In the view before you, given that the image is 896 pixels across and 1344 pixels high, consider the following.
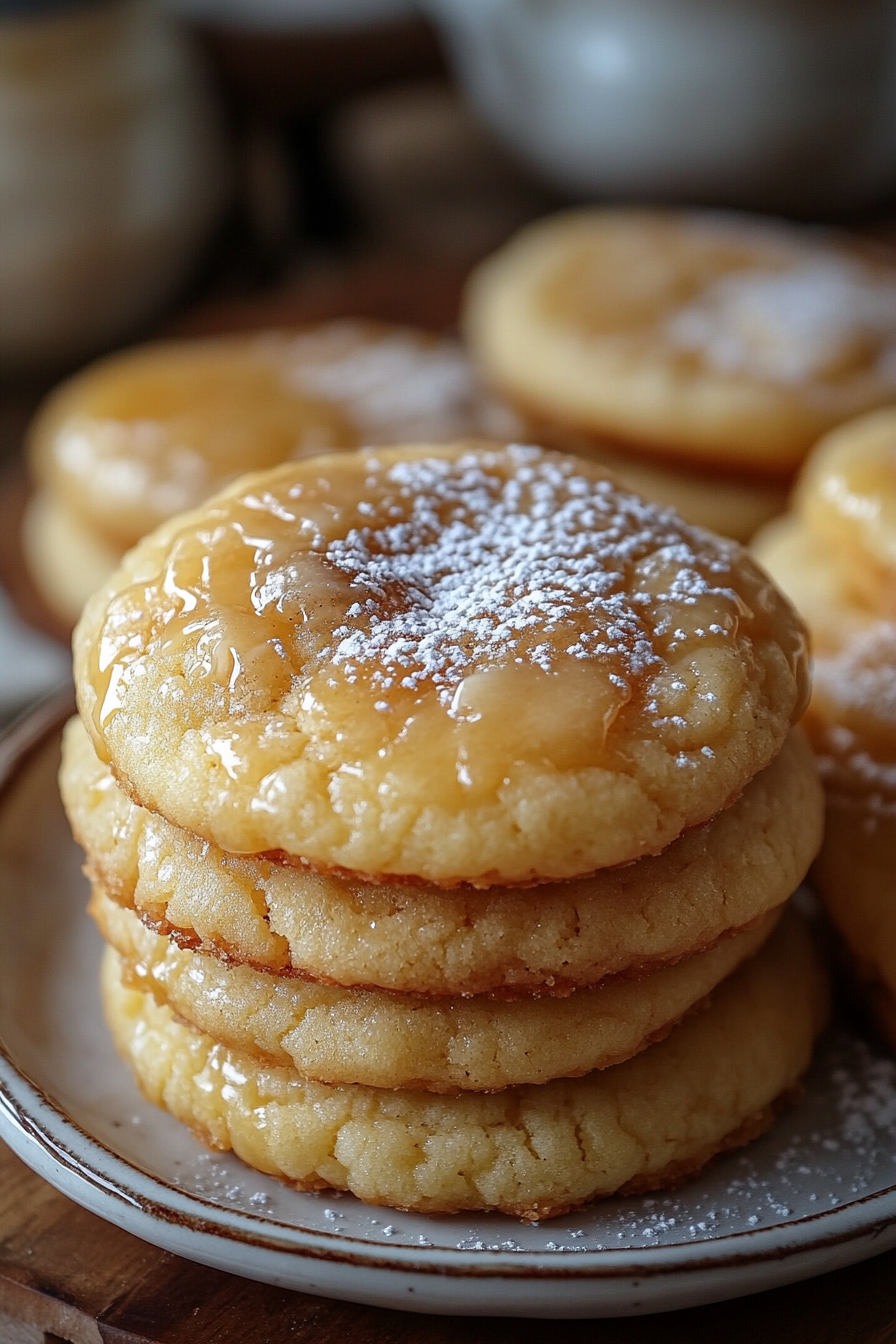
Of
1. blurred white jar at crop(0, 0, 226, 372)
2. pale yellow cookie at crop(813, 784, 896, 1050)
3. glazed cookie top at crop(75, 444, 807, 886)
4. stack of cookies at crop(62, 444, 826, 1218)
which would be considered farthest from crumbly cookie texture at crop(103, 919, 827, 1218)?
blurred white jar at crop(0, 0, 226, 372)

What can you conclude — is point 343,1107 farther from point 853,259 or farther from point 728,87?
point 728,87

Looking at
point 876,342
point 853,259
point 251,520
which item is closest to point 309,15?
point 853,259

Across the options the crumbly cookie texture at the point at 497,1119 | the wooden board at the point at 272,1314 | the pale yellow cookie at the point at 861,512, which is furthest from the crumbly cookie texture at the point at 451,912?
the pale yellow cookie at the point at 861,512

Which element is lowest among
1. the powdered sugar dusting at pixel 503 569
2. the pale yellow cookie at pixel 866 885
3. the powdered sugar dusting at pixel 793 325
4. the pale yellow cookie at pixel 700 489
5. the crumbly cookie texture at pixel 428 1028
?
the pale yellow cookie at pixel 700 489

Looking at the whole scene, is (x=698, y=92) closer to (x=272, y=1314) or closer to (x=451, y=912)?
(x=451, y=912)

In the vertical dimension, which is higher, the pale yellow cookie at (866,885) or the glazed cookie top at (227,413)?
the glazed cookie top at (227,413)

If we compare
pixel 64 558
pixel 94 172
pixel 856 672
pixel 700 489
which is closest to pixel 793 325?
pixel 700 489

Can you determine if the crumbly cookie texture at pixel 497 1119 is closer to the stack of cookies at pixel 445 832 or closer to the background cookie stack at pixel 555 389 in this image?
the stack of cookies at pixel 445 832
